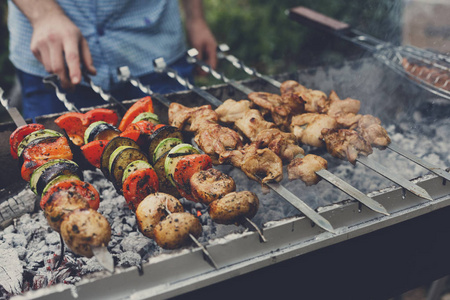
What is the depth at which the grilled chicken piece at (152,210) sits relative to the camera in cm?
208

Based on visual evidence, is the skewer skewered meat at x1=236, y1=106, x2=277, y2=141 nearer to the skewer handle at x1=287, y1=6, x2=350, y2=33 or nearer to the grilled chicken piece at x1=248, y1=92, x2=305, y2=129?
the grilled chicken piece at x1=248, y1=92, x2=305, y2=129

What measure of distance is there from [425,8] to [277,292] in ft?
24.2

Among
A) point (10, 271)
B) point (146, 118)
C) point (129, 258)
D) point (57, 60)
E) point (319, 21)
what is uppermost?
point (319, 21)

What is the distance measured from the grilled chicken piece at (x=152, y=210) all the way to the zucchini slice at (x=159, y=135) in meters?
0.55

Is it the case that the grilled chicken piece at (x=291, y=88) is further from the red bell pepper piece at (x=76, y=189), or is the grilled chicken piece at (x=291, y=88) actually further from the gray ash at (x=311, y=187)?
the red bell pepper piece at (x=76, y=189)

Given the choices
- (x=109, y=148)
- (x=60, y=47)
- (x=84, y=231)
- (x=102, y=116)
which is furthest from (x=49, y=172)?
(x=60, y=47)

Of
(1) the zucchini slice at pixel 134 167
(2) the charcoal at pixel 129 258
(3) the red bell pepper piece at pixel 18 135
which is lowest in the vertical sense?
(2) the charcoal at pixel 129 258

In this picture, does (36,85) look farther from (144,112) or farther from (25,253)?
(25,253)

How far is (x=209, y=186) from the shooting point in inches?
86.3

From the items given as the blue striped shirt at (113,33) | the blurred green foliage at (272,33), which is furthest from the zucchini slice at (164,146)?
the blurred green foliage at (272,33)

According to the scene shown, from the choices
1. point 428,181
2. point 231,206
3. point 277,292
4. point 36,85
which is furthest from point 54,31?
point 428,181

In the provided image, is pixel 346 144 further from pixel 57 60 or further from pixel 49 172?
pixel 57 60

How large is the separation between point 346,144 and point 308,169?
0.35m

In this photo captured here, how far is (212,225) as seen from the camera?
8.54ft
